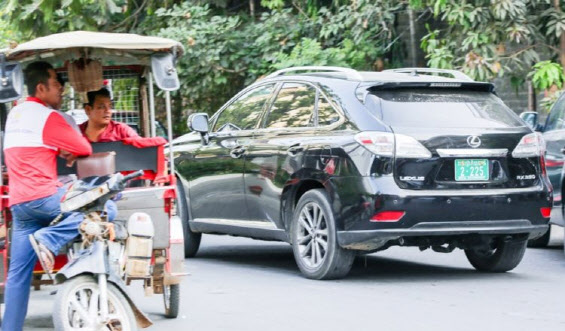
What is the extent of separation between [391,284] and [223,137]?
246 centimetres

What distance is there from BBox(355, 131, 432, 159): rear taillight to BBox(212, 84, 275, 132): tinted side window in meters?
1.87

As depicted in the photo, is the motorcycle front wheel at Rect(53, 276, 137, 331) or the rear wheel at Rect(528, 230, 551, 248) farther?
the rear wheel at Rect(528, 230, 551, 248)

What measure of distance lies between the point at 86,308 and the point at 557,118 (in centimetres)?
684

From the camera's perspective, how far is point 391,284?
9977 millimetres

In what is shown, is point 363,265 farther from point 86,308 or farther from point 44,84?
point 86,308

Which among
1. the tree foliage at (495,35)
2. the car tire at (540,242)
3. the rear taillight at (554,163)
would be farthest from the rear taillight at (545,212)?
the tree foliage at (495,35)

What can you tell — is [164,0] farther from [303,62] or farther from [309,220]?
[309,220]

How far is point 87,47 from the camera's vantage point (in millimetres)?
7449

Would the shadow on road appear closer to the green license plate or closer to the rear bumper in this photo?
the rear bumper

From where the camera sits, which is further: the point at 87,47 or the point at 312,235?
the point at 312,235

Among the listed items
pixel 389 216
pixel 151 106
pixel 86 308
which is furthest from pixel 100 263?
pixel 389 216

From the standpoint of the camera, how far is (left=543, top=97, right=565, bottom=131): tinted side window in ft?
39.4

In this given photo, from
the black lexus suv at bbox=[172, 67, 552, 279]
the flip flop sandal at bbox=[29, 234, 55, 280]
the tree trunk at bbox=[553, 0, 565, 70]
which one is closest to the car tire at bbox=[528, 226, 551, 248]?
the black lexus suv at bbox=[172, 67, 552, 279]

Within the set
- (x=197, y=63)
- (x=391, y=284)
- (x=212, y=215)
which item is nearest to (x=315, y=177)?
(x=391, y=284)
